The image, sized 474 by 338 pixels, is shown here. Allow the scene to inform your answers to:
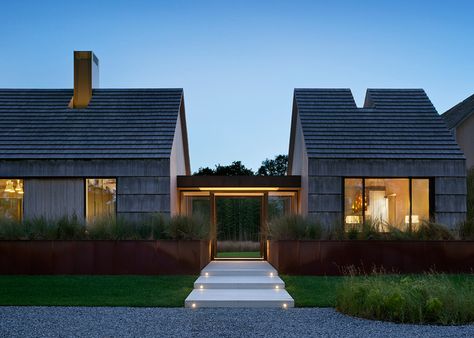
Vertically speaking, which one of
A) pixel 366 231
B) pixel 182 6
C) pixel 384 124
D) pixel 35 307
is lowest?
pixel 35 307

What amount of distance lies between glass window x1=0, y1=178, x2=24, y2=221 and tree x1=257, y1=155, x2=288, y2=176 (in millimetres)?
29850

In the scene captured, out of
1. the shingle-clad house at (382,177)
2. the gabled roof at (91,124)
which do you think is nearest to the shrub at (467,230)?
the shingle-clad house at (382,177)

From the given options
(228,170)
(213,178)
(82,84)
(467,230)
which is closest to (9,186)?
(82,84)

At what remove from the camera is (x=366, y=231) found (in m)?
13.0

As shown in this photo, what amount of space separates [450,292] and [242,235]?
972 cm

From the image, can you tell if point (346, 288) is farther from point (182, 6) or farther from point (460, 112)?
point (460, 112)

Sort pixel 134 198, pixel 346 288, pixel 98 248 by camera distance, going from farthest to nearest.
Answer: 1. pixel 134 198
2. pixel 98 248
3. pixel 346 288

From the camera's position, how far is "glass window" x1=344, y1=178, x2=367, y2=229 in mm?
16047

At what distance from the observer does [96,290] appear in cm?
1018

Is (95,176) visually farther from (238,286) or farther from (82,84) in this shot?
(238,286)

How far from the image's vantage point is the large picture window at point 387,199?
631 inches

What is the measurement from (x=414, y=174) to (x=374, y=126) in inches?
78.8

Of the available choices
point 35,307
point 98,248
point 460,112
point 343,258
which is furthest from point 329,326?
point 460,112

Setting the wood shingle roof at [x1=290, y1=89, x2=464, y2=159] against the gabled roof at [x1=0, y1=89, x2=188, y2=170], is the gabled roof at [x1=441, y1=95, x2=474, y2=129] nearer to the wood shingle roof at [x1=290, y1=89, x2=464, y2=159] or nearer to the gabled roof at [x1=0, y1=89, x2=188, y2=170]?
the wood shingle roof at [x1=290, y1=89, x2=464, y2=159]
